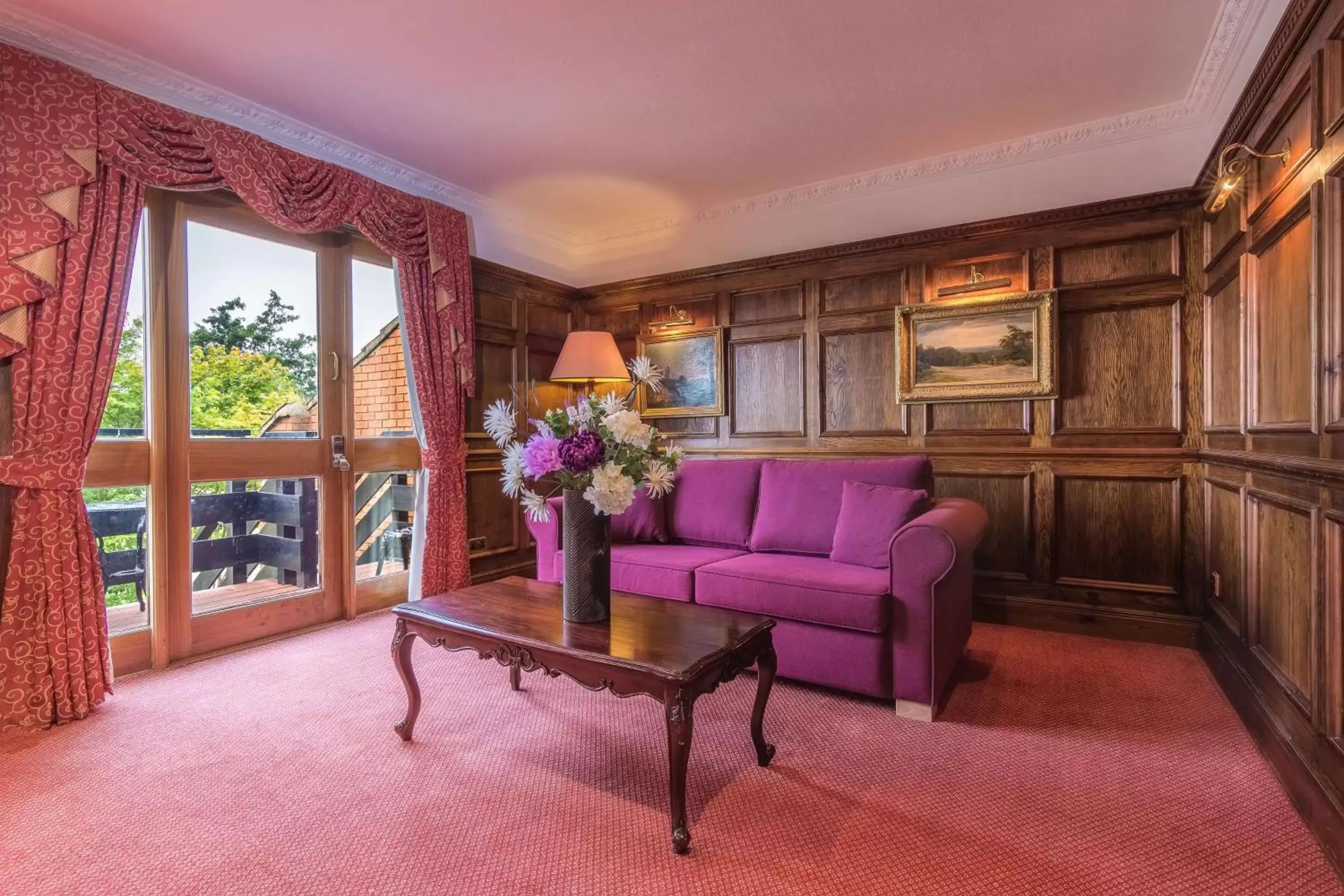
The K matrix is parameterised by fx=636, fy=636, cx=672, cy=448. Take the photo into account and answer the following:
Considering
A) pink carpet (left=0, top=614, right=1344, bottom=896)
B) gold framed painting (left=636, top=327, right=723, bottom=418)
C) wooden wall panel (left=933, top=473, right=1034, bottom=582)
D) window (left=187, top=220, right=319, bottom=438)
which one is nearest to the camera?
pink carpet (left=0, top=614, right=1344, bottom=896)

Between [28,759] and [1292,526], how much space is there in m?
4.06

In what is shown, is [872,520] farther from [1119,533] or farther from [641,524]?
[1119,533]

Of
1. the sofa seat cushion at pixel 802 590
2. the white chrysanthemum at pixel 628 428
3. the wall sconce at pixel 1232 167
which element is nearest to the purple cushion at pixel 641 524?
the sofa seat cushion at pixel 802 590

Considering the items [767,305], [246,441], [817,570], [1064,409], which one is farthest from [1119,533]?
[246,441]

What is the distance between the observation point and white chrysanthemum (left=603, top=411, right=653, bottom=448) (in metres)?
1.96

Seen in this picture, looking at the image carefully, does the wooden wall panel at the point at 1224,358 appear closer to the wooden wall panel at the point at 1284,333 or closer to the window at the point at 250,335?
the wooden wall panel at the point at 1284,333

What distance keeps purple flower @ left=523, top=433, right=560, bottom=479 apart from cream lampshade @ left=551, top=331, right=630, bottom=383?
7.59ft

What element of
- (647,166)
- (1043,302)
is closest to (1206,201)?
(1043,302)

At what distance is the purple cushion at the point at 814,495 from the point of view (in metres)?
3.05

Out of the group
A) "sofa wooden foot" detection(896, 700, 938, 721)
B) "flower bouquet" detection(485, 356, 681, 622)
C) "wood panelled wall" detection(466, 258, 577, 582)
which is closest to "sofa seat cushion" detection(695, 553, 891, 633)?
"sofa wooden foot" detection(896, 700, 938, 721)

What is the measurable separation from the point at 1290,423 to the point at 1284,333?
32cm

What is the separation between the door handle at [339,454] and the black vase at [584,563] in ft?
6.80

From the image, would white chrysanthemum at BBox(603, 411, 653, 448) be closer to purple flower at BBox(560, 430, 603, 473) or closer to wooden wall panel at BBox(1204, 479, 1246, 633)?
purple flower at BBox(560, 430, 603, 473)

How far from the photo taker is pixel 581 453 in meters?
1.93
